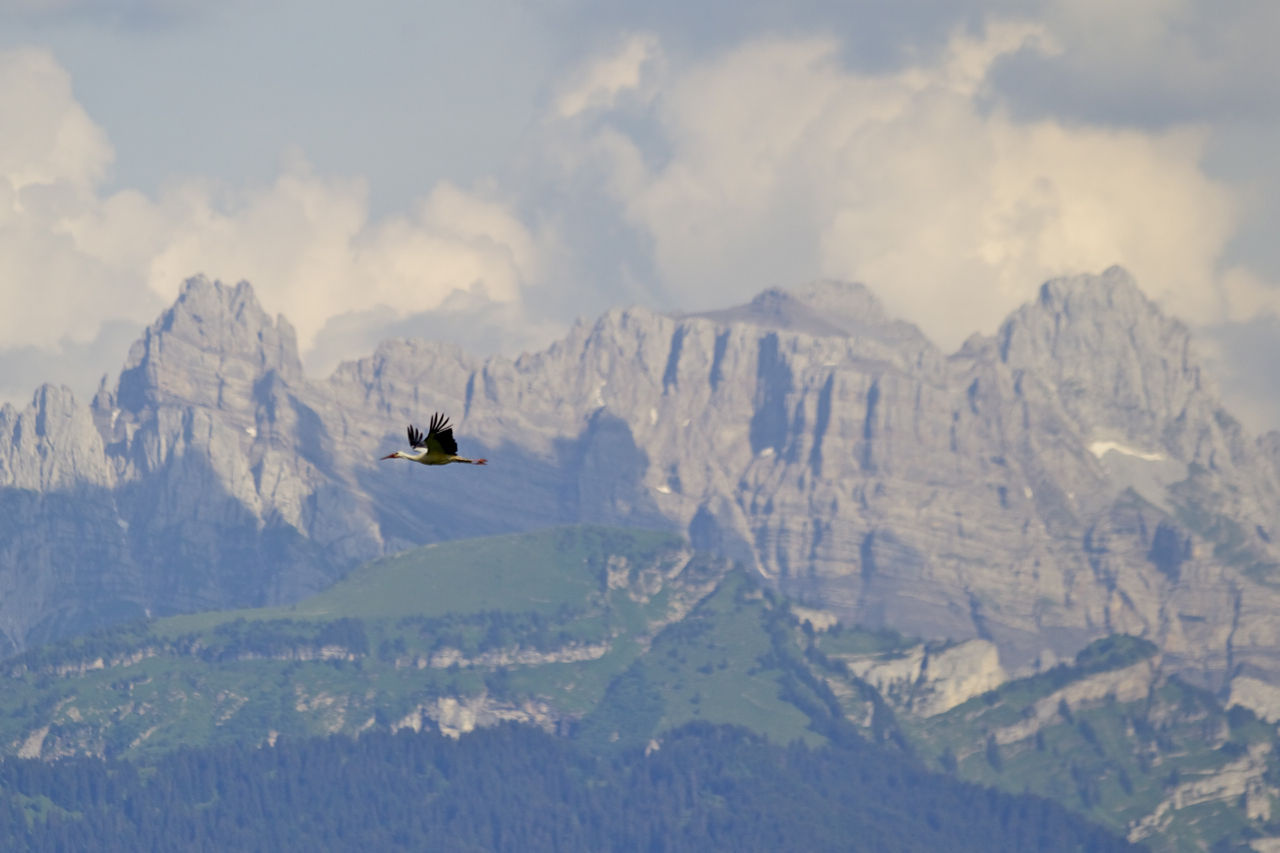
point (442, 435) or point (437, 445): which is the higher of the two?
point (442, 435)

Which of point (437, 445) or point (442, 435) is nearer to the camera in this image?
point (442, 435)

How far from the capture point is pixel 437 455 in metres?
141

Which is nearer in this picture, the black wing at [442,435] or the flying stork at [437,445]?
the black wing at [442,435]

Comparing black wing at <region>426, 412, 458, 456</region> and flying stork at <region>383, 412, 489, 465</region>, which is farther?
flying stork at <region>383, 412, 489, 465</region>
